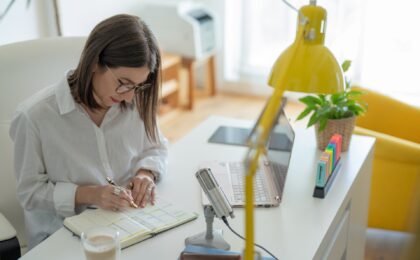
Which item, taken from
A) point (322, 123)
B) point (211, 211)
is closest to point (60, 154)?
point (211, 211)

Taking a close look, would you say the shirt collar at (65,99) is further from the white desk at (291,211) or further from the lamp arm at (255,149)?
the lamp arm at (255,149)

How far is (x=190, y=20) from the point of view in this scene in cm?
380

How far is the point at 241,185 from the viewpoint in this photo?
5.40 ft

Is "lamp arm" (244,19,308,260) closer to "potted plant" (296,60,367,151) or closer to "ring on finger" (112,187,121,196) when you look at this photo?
"ring on finger" (112,187,121,196)

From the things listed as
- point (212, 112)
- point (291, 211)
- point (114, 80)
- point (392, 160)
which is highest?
point (114, 80)

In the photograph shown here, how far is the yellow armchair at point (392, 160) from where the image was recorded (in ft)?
7.07

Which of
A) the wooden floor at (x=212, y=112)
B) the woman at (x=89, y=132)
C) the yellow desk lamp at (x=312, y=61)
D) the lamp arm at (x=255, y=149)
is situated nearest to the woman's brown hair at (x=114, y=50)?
the woman at (x=89, y=132)

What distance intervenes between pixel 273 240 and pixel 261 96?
309 cm

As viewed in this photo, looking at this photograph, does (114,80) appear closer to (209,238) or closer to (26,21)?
(209,238)

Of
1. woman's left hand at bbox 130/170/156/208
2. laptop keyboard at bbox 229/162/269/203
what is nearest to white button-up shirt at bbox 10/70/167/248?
woman's left hand at bbox 130/170/156/208

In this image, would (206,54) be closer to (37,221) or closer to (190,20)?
(190,20)

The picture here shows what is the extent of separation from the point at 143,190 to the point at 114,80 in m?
0.32

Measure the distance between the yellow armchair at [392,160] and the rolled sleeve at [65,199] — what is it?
119 cm

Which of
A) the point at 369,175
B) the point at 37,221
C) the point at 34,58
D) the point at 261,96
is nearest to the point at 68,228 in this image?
the point at 37,221
